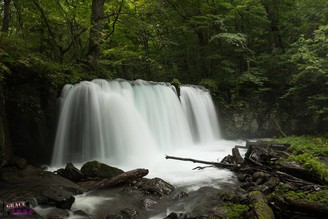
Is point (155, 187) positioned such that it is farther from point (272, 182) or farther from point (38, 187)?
point (38, 187)

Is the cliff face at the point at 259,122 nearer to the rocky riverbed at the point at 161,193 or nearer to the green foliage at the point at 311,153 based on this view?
the green foliage at the point at 311,153

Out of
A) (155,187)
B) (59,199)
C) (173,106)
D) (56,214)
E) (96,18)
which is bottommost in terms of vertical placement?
(155,187)

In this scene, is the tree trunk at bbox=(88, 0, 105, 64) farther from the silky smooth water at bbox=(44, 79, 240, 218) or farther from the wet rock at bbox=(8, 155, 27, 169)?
the wet rock at bbox=(8, 155, 27, 169)

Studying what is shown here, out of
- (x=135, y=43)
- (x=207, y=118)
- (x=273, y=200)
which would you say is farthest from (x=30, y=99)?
(x=135, y=43)

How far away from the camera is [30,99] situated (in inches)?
360

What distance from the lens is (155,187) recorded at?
640 centimetres

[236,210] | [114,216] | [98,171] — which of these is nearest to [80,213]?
[114,216]

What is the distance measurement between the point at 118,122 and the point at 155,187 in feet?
14.7

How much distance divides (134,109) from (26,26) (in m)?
7.43

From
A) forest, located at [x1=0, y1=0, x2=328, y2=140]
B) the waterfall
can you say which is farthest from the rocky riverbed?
forest, located at [x1=0, y1=0, x2=328, y2=140]

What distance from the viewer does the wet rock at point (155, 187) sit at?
629cm

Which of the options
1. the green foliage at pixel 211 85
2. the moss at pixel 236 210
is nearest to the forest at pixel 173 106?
the moss at pixel 236 210

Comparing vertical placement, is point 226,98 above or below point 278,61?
below

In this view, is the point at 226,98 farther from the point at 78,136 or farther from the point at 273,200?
the point at 273,200
